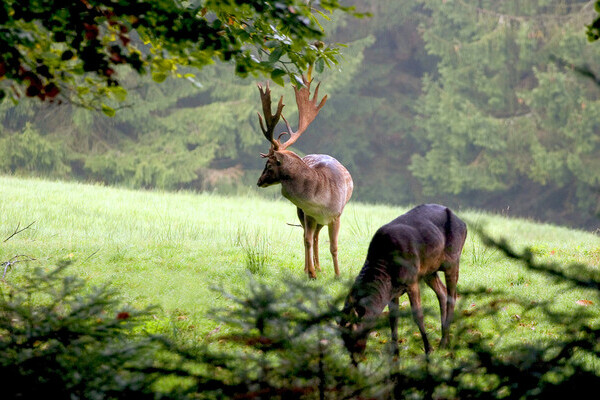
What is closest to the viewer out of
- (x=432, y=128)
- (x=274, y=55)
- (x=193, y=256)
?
(x=274, y=55)

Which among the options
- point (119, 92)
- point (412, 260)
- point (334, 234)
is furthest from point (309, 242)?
point (119, 92)

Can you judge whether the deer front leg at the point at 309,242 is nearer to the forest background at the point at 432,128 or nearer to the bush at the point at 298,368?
the bush at the point at 298,368

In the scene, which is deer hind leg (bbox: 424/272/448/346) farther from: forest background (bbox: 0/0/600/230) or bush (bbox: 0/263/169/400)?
forest background (bbox: 0/0/600/230)

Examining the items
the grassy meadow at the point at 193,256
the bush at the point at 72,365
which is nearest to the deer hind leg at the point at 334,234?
the grassy meadow at the point at 193,256

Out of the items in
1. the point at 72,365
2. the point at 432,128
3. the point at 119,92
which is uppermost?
the point at 119,92

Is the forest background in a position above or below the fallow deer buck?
below

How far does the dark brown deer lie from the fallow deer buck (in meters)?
2.12

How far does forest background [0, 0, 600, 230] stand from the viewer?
26.2 meters

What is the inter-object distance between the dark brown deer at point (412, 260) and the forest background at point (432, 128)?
22172 mm

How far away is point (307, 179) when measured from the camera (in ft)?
23.6

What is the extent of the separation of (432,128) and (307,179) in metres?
23.3

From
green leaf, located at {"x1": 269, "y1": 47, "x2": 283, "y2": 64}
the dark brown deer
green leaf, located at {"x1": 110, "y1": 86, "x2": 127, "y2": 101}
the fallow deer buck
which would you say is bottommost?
the fallow deer buck

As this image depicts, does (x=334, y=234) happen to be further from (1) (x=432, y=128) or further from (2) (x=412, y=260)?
(1) (x=432, y=128)

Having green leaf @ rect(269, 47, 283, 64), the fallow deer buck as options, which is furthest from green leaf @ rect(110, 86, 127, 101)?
the fallow deer buck
